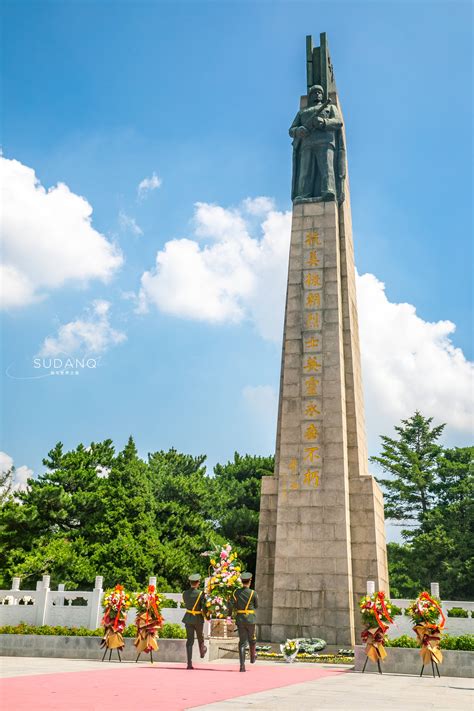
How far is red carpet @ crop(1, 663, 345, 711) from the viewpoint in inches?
192

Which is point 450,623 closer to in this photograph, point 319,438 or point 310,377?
point 319,438

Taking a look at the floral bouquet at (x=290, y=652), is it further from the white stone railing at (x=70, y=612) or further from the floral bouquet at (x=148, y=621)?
the floral bouquet at (x=148, y=621)

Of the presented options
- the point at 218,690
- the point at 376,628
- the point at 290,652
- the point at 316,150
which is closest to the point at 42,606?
the point at 290,652

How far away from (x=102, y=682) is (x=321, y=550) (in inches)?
348

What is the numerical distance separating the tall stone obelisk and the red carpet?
536 cm

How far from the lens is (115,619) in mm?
10438

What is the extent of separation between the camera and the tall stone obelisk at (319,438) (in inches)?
571

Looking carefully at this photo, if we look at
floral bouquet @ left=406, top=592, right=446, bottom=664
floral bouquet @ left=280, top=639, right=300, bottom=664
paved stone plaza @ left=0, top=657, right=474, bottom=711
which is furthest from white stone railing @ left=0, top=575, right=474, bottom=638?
paved stone plaza @ left=0, top=657, right=474, bottom=711

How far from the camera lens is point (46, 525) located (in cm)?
2416

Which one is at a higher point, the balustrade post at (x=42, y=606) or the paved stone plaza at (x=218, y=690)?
the balustrade post at (x=42, y=606)

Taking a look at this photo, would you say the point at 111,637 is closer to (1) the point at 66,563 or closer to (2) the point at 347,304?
(2) the point at 347,304

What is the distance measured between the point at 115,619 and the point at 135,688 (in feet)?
14.7

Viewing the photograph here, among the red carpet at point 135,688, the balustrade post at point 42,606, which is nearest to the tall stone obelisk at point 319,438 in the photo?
the balustrade post at point 42,606

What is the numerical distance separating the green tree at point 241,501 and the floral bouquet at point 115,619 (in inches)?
598
